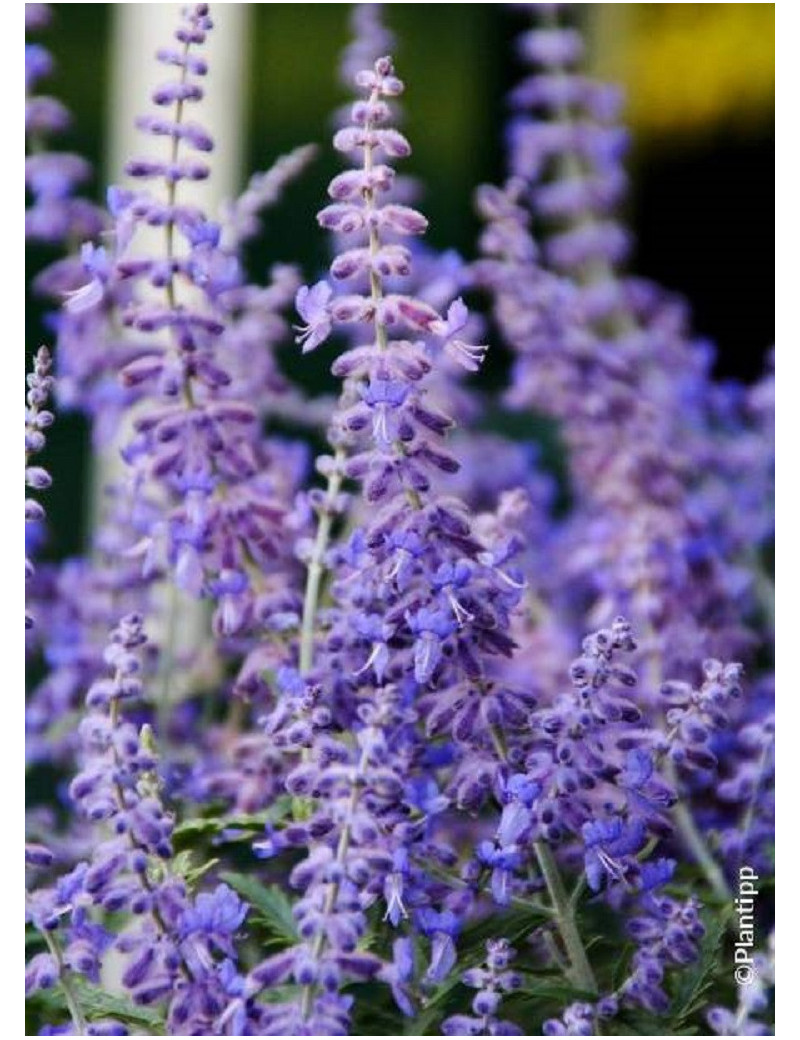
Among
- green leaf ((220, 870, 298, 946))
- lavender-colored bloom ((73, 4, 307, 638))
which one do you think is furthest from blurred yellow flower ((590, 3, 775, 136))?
green leaf ((220, 870, 298, 946))

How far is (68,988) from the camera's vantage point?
3.34 feet

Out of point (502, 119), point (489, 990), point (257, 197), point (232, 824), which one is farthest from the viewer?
point (502, 119)

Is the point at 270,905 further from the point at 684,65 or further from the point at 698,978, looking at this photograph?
the point at 684,65

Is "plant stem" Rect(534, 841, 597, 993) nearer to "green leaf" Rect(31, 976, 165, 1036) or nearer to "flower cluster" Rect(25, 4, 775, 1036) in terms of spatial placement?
"flower cluster" Rect(25, 4, 775, 1036)

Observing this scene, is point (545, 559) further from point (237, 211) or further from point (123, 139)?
point (123, 139)

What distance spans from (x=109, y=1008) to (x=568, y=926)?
270 mm

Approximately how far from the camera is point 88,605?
1469 millimetres

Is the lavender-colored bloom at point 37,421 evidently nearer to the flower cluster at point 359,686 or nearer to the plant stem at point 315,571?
the flower cluster at point 359,686

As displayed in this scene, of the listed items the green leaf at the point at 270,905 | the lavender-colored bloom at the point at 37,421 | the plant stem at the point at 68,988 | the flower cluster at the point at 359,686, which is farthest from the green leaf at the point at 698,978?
the lavender-colored bloom at the point at 37,421

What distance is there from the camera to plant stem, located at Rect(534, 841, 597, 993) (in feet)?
3.43

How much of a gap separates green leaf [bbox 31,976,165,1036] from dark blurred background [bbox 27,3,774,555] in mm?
1510

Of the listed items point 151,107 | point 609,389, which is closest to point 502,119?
point 151,107

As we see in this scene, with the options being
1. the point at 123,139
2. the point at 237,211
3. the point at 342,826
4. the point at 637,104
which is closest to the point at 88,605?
the point at 237,211
